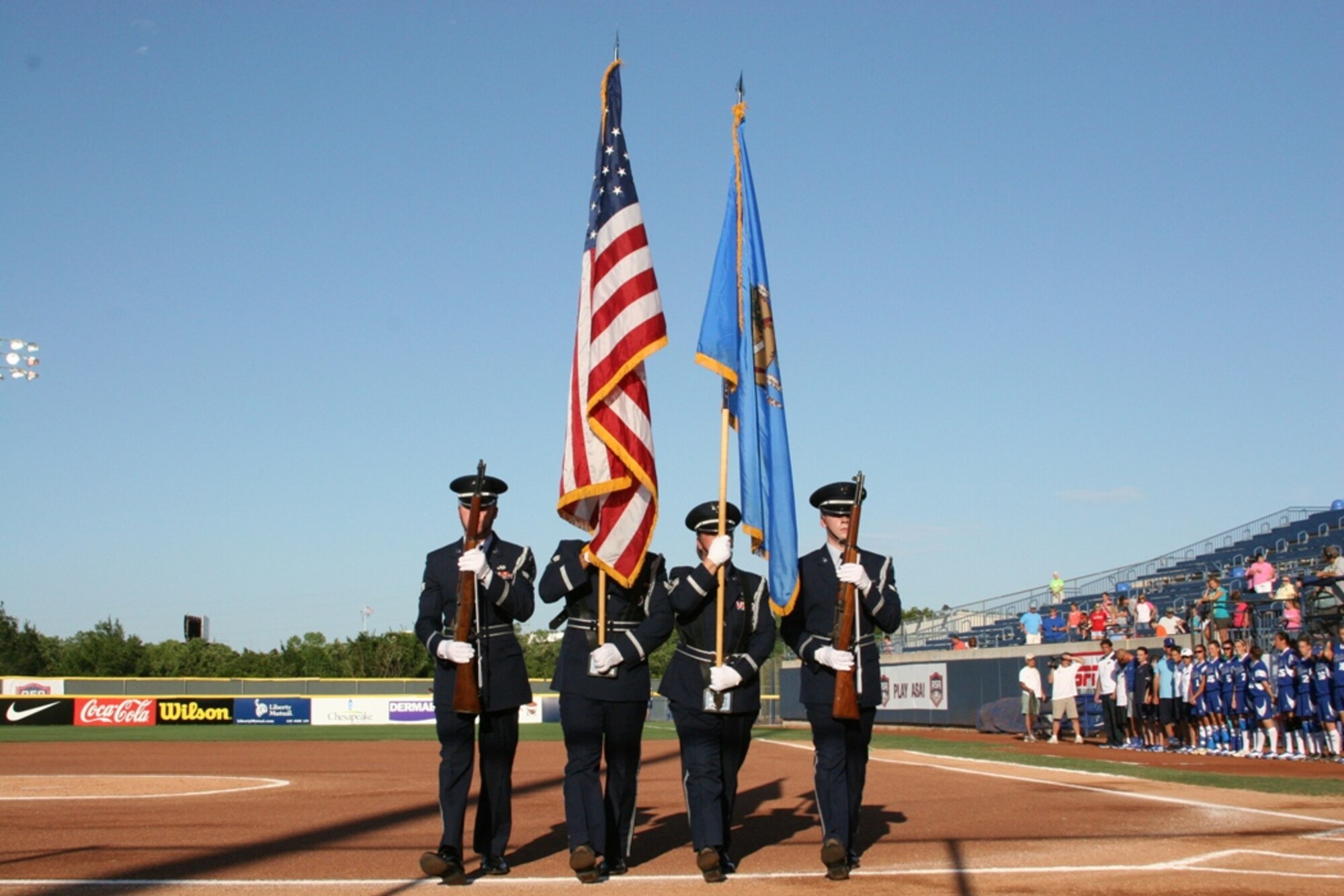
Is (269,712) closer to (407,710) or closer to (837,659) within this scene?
(407,710)

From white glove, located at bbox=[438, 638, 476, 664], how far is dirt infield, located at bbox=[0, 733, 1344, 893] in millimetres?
1111

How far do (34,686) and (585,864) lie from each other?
42180mm

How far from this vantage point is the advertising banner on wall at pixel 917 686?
31453mm

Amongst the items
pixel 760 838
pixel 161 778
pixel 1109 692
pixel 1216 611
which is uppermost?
pixel 1216 611

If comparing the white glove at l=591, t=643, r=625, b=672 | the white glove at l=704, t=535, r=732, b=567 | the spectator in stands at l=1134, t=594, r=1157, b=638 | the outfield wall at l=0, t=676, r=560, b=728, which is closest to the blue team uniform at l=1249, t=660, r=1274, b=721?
the spectator in stands at l=1134, t=594, r=1157, b=638

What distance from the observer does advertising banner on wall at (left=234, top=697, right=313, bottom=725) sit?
41.1 meters

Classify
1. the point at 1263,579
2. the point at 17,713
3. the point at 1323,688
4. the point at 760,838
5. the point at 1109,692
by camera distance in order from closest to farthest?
the point at 760,838, the point at 1323,688, the point at 1109,692, the point at 1263,579, the point at 17,713

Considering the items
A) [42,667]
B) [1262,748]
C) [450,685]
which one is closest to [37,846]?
[450,685]

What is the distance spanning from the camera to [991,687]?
29078 millimetres

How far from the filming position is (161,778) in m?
15.0

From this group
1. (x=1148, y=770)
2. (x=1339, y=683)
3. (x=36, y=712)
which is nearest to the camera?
(x=1148, y=770)

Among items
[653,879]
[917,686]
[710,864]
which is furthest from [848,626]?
[917,686]

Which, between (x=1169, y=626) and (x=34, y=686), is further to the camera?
(x=34, y=686)

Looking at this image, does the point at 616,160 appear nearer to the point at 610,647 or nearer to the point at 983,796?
the point at 610,647
